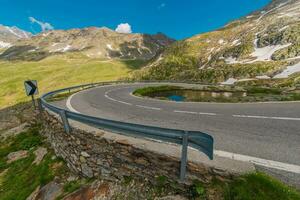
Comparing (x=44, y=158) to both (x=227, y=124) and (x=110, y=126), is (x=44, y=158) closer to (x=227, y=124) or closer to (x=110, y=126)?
(x=110, y=126)

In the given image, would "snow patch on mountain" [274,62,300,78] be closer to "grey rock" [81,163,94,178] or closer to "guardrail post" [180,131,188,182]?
"guardrail post" [180,131,188,182]

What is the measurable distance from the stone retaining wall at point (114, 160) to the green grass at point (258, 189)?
261mm

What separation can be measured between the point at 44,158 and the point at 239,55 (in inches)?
2861

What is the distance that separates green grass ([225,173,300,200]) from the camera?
3219 millimetres

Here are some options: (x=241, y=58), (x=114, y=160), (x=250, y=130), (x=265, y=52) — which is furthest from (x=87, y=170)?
(x=265, y=52)

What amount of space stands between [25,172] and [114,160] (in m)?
5.57

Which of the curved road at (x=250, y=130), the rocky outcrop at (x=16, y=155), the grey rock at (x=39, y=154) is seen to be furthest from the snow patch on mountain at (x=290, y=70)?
the rocky outcrop at (x=16, y=155)

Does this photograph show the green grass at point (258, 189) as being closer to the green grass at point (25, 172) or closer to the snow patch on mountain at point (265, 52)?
the green grass at point (25, 172)

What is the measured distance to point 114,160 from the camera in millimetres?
5426

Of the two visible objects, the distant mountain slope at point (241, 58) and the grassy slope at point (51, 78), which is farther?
the grassy slope at point (51, 78)

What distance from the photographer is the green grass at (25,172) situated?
7156 millimetres

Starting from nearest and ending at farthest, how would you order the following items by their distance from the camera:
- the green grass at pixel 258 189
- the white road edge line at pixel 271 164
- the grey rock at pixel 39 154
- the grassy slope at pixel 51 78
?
the green grass at pixel 258 189
the white road edge line at pixel 271 164
the grey rock at pixel 39 154
the grassy slope at pixel 51 78

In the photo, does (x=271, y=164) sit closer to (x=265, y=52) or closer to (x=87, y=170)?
(x=87, y=170)

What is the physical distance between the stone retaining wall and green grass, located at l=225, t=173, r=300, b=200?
26 cm
